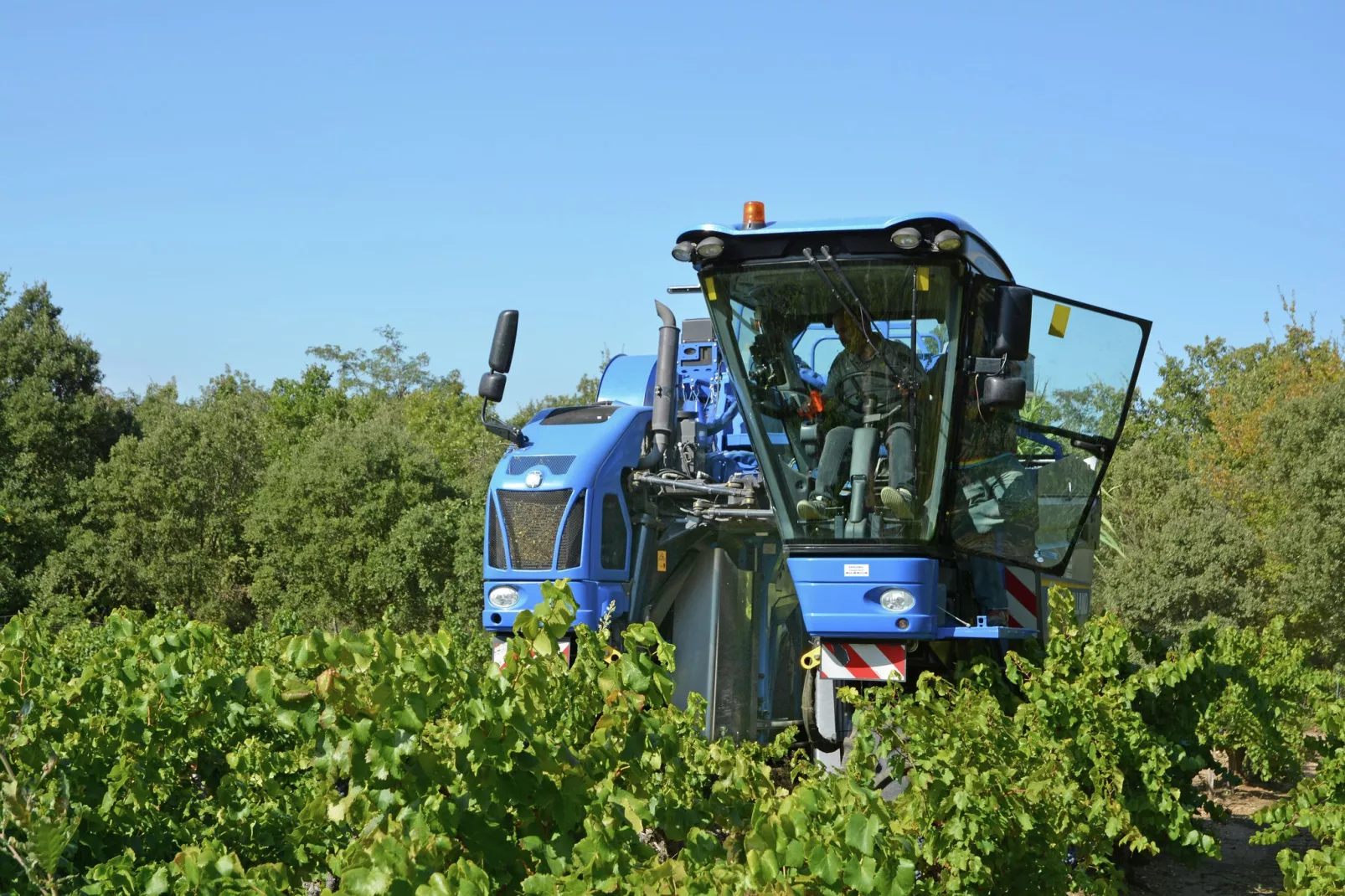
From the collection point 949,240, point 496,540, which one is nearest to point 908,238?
point 949,240

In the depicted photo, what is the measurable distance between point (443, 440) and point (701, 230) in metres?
46.1

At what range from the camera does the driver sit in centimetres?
717

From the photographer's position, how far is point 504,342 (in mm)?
8203

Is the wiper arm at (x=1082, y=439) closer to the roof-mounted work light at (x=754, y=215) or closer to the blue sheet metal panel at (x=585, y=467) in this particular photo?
the roof-mounted work light at (x=754, y=215)

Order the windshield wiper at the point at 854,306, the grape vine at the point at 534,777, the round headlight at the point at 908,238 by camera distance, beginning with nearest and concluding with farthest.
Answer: the grape vine at the point at 534,777 < the round headlight at the point at 908,238 < the windshield wiper at the point at 854,306

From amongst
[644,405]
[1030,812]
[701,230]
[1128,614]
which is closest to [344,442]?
[1128,614]

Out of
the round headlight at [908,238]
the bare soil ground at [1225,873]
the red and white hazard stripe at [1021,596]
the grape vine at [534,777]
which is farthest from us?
the red and white hazard stripe at [1021,596]

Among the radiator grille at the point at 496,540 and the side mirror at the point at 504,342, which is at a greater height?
the side mirror at the point at 504,342

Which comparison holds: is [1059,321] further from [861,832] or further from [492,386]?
[861,832]

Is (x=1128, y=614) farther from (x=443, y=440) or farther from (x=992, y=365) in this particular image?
(x=443, y=440)

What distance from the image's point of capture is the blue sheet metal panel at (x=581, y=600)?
8.20 meters

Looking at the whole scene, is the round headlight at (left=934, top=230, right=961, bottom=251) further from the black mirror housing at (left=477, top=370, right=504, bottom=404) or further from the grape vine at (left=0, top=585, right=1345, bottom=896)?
the black mirror housing at (left=477, top=370, right=504, bottom=404)

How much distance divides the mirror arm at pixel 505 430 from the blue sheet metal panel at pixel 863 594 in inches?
85.8

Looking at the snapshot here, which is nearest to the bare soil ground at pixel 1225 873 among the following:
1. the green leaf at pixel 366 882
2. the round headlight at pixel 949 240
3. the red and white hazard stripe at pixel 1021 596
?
the red and white hazard stripe at pixel 1021 596
